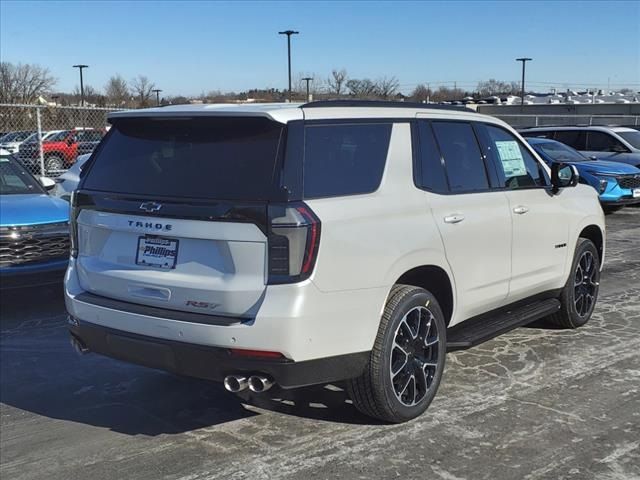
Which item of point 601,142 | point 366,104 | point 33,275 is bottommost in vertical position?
point 33,275

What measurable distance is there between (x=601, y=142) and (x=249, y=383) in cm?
1603

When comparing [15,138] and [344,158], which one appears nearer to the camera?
[344,158]

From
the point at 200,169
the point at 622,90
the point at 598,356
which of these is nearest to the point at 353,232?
the point at 200,169

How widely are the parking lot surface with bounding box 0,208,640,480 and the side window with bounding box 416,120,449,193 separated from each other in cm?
144

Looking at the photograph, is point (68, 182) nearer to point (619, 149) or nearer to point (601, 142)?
point (601, 142)

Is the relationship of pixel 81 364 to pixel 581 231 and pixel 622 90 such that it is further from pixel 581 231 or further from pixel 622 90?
pixel 622 90

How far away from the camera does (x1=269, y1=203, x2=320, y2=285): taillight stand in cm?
347

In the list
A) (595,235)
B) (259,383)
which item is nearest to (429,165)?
(259,383)

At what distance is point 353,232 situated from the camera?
12.2 ft

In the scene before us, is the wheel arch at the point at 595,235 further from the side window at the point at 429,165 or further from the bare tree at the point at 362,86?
the bare tree at the point at 362,86

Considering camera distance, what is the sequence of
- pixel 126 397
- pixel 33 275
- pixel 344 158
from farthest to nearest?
pixel 33 275, pixel 126 397, pixel 344 158

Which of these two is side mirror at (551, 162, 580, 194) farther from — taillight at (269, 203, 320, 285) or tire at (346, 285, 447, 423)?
taillight at (269, 203, 320, 285)

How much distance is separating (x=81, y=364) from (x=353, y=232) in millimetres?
2990

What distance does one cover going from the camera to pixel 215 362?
3596 mm
